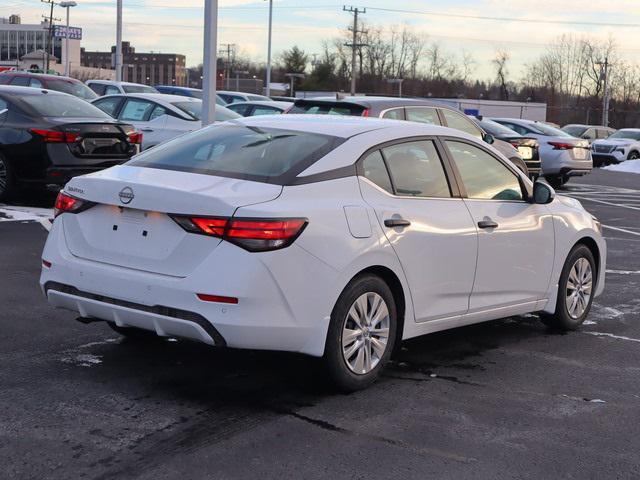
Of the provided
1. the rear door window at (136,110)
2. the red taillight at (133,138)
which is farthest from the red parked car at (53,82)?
the red taillight at (133,138)

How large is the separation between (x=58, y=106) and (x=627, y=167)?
1000 inches

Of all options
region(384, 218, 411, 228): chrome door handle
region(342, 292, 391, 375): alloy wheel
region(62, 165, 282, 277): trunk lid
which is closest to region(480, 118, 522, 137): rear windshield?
region(384, 218, 411, 228): chrome door handle

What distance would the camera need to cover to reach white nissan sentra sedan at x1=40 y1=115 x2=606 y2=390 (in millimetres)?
4867

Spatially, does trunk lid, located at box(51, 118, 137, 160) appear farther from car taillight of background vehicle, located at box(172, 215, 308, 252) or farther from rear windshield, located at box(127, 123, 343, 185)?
car taillight of background vehicle, located at box(172, 215, 308, 252)

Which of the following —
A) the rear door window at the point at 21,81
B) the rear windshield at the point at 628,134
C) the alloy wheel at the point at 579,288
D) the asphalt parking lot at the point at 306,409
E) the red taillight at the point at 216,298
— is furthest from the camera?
the rear windshield at the point at 628,134

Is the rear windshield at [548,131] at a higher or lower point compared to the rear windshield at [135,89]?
lower

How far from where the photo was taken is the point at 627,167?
112 ft

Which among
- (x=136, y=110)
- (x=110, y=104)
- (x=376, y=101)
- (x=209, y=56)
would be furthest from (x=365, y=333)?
(x=110, y=104)

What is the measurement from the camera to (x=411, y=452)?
449 cm

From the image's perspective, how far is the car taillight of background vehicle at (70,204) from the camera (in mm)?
5401

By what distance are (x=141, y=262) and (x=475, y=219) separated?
2258 mm

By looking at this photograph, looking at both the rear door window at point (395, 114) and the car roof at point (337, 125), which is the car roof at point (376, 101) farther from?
the car roof at point (337, 125)

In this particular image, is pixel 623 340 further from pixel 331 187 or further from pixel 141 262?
pixel 141 262

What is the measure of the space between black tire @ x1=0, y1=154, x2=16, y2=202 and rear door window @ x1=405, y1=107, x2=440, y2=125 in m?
5.33
